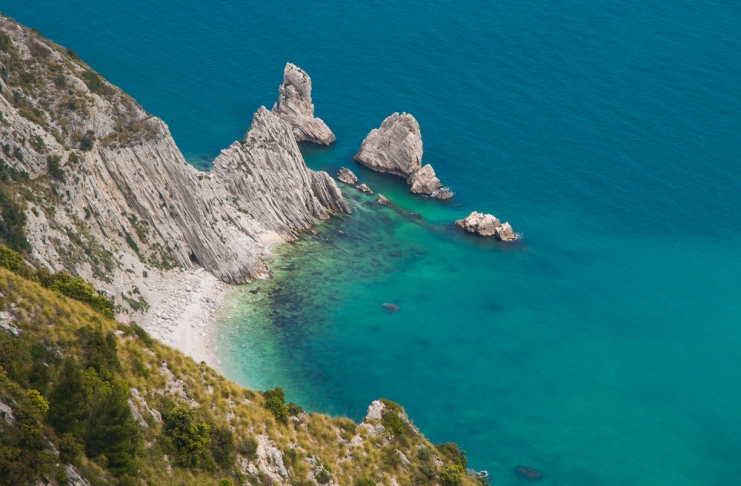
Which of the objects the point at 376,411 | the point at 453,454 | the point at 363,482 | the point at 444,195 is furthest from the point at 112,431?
the point at 444,195

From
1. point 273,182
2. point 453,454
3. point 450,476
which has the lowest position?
point 450,476

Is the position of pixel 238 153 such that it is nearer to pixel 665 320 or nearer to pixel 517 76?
pixel 665 320

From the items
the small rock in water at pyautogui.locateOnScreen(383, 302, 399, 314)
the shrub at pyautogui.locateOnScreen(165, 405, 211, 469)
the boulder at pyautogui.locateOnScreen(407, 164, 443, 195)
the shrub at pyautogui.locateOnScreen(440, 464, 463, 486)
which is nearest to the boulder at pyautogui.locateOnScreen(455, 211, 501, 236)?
the boulder at pyautogui.locateOnScreen(407, 164, 443, 195)

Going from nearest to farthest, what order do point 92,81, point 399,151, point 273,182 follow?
point 92,81 < point 273,182 < point 399,151

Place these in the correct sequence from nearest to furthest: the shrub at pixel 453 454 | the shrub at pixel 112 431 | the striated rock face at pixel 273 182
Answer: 1. the shrub at pixel 112 431
2. the shrub at pixel 453 454
3. the striated rock face at pixel 273 182

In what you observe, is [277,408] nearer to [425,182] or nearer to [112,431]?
[112,431]

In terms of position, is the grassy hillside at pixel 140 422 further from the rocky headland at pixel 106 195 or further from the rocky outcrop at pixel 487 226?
the rocky outcrop at pixel 487 226

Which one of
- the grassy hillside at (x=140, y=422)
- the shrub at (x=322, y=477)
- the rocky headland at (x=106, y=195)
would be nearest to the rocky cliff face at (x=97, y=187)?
the rocky headland at (x=106, y=195)
